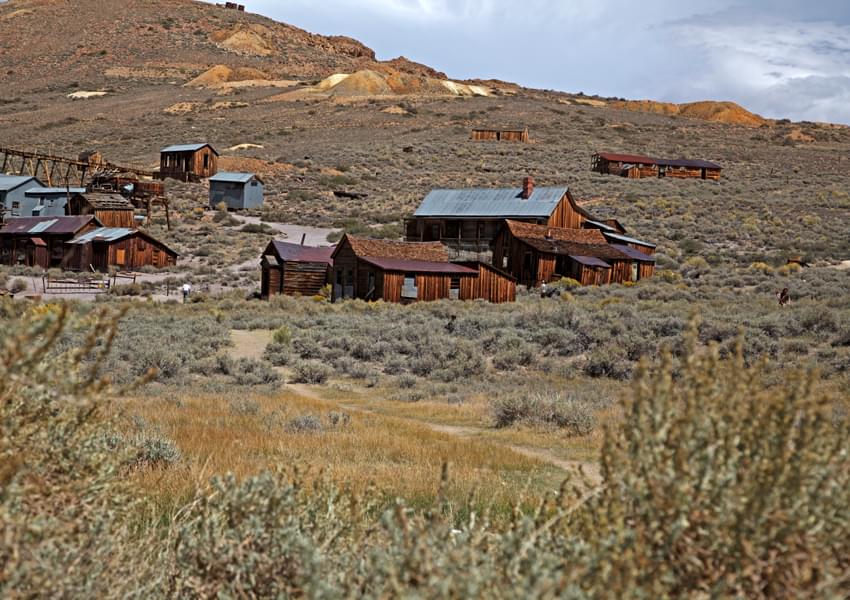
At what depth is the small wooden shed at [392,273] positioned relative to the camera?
3425 cm

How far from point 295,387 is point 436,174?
55.4 m

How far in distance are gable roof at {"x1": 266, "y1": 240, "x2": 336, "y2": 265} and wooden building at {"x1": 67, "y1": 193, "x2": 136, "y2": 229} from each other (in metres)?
18.8

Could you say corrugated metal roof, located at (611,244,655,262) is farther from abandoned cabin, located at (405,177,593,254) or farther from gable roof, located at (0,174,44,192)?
gable roof, located at (0,174,44,192)

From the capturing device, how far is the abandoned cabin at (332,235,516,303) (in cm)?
3434

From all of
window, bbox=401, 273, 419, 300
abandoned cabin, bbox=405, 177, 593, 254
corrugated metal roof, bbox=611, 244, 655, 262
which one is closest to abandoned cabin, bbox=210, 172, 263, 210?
abandoned cabin, bbox=405, 177, 593, 254

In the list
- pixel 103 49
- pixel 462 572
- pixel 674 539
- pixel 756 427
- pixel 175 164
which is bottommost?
pixel 462 572

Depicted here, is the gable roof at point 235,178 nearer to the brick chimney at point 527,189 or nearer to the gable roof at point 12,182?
the gable roof at point 12,182

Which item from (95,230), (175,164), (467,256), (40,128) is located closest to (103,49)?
(40,128)

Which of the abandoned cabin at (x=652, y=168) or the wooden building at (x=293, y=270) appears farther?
the abandoned cabin at (x=652, y=168)

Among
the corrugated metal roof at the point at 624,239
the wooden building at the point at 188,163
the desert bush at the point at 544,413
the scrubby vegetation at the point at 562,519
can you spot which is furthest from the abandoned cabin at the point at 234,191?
the scrubby vegetation at the point at 562,519

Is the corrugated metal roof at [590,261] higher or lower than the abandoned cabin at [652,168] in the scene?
lower

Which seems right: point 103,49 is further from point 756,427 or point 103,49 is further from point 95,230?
point 756,427

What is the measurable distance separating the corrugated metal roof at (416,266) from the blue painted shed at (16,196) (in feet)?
97.8

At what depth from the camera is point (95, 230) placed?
46000mm
